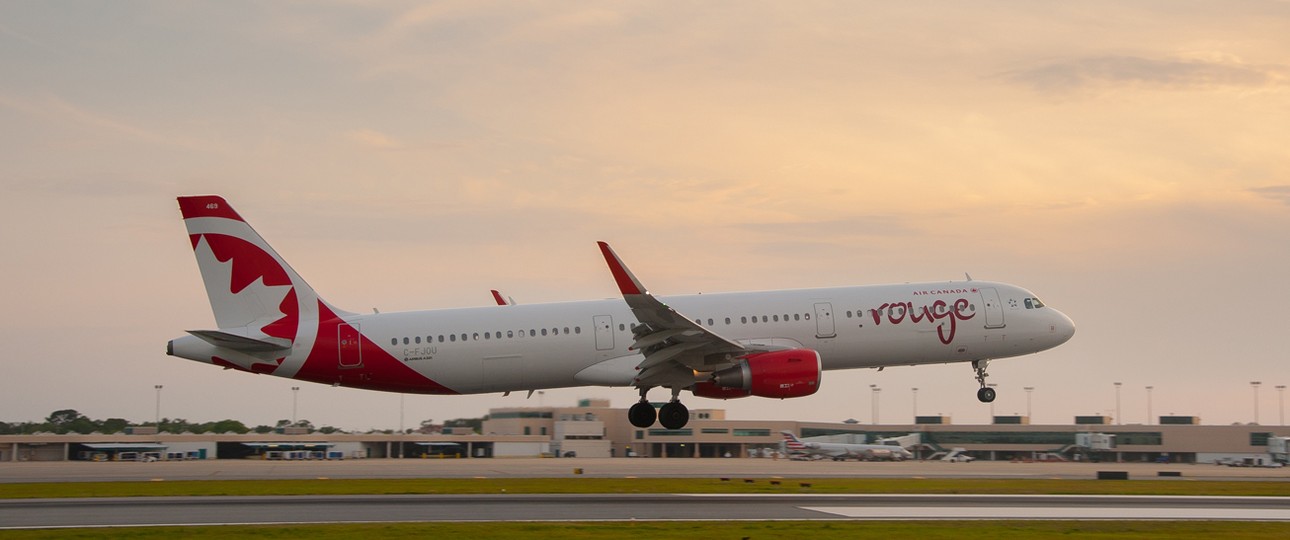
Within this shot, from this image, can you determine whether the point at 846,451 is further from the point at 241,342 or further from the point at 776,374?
the point at 241,342

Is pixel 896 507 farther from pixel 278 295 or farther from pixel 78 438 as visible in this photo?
pixel 78 438

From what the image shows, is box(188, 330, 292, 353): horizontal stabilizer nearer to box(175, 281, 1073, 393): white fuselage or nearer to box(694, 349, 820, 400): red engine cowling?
box(175, 281, 1073, 393): white fuselage

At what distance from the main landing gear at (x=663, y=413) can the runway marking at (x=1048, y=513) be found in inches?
438

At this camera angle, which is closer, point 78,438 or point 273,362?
point 273,362

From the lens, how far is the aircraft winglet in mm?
40750

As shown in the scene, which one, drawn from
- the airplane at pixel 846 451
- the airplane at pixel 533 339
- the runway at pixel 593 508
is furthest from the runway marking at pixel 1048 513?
the airplane at pixel 846 451

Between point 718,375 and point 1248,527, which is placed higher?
point 718,375

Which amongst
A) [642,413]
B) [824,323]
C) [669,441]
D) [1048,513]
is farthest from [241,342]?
[669,441]

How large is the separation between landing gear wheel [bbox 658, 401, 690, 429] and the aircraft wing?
0.98 metres

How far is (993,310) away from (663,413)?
1268cm

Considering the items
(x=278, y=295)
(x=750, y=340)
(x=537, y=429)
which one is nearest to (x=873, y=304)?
(x=750, y=340)

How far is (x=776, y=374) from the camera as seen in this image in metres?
42.9

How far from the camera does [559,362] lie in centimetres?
4488

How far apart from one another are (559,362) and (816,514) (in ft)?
46.8
